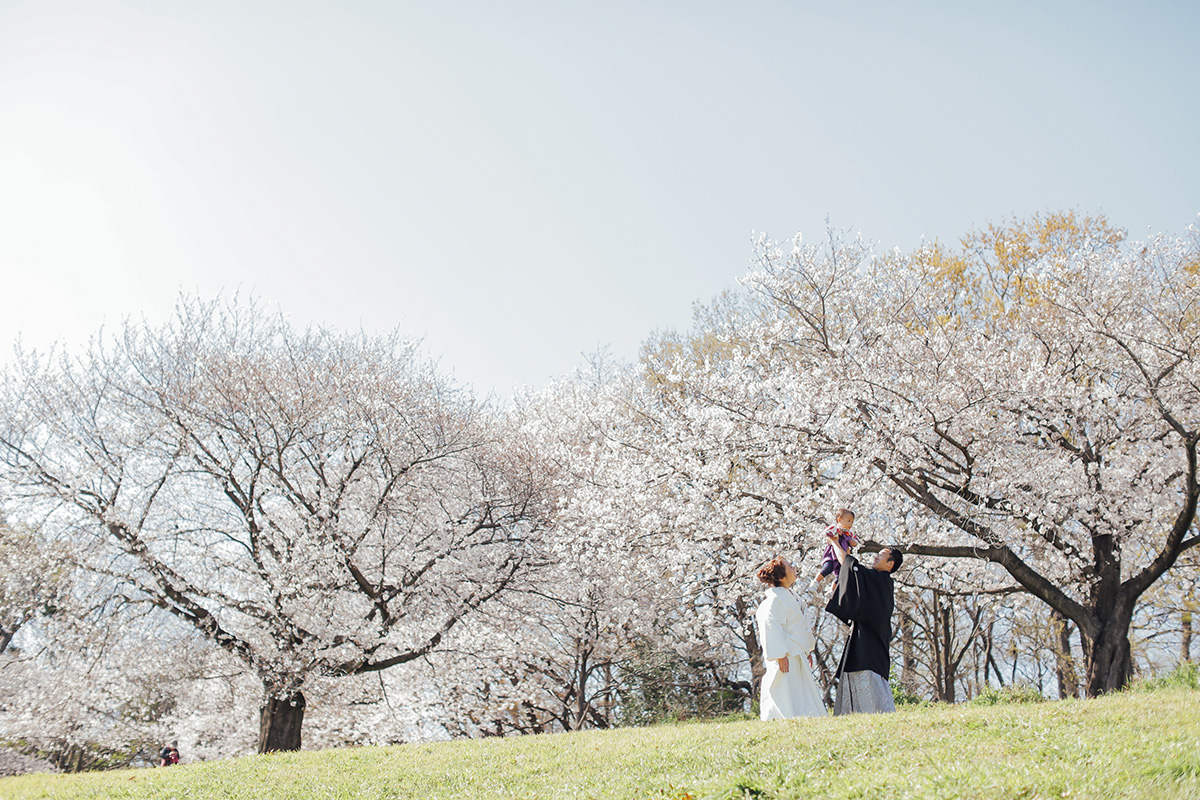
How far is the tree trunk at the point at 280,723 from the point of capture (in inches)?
528

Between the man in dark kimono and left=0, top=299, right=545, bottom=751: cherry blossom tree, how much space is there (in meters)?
8.94

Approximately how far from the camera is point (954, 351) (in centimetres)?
1186

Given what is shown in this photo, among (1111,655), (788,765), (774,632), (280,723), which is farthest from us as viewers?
(280,723)

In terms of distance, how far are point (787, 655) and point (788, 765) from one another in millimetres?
2937

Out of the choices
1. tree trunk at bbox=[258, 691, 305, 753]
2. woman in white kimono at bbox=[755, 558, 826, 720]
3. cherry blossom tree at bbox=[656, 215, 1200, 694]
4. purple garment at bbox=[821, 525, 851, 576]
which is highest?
cherry blossom tree at bbox=[656, 215, 1200, 694]

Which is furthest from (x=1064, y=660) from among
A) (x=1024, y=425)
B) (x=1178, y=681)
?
(x=1178, y=681)

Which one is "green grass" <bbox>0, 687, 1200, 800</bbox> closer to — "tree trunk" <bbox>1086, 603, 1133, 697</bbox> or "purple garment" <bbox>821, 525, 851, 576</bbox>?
"purple garment" <bbox>821, 525, 851, 576</bbox>

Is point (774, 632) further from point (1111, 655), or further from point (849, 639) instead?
point (1111, 655)

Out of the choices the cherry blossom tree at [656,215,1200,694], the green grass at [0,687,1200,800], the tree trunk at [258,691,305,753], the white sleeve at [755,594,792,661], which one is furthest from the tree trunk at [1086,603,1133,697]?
Answer: the tree trunk at [258,691,305,753]

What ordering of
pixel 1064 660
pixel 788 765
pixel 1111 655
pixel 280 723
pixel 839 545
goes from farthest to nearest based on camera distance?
pixel 1064 660, pixel 280 723, pixel 1111 655, pixel 839 545, pixel 788 765

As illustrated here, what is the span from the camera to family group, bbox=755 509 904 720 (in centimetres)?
751

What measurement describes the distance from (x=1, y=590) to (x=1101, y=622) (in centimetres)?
1866

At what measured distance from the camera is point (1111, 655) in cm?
1112

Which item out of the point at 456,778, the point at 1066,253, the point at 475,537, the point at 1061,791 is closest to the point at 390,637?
the point at 475,537
